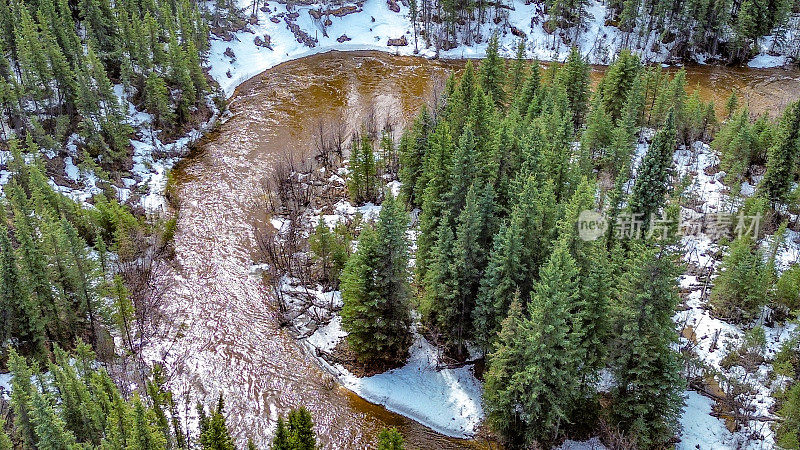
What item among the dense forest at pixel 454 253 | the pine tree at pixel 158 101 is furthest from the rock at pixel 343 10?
the pine tree at pixel 158 101

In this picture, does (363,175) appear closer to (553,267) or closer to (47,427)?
(553,267)

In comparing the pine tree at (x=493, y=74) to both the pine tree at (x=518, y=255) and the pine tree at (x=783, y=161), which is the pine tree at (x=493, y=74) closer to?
the pine tree at (x=783, y=161)

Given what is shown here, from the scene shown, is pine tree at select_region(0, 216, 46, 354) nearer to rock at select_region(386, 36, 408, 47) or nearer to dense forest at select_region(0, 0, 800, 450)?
dense forest at select_region(0, 0, 800, 450)

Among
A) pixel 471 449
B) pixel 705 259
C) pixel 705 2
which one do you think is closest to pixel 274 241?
pixel 471 449

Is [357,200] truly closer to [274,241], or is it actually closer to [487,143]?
[274,241]

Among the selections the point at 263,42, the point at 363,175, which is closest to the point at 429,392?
the point at 363,175
